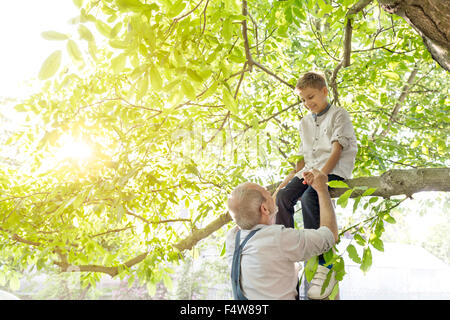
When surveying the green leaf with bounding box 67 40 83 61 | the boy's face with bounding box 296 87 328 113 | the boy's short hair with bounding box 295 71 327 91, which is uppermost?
the boy's short hair with bounding box 295 71 327 91

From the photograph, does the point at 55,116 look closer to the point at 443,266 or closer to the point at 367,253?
the point at 367,253

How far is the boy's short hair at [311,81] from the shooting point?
6.49ft

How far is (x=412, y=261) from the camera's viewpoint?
9945 millimetres

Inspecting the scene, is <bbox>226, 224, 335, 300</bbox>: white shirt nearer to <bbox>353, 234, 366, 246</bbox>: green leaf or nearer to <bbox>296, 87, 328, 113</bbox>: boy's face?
<bbox>353, 234, 366, 246</bbox>: green leaf

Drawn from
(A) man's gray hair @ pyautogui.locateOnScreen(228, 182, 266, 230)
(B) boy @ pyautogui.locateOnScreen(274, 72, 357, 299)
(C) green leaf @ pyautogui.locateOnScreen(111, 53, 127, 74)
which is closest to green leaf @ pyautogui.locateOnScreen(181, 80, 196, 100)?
(C) green leaf @ pyautogui.locateOnScreen(111, 53, 127, 74)

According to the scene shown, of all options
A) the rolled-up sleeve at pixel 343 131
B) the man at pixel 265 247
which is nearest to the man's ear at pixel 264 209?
the man at pixel 265 247

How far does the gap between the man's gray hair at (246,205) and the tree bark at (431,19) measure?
2.52 feet

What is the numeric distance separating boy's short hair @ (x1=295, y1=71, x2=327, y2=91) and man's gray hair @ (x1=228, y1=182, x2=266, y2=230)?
0.88 metres

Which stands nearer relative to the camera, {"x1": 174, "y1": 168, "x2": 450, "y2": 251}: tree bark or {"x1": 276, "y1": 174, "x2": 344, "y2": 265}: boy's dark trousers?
{"x1": 174, "y1": 168, "x2": 450, "y2": 251}: tree bark

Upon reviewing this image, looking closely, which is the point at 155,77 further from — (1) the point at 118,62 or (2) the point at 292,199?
(2) the point at 292,199

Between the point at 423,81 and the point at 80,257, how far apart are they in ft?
13.8

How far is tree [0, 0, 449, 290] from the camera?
104cm

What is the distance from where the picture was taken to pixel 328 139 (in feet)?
6.64
